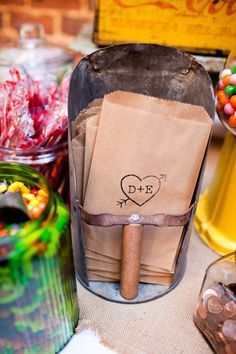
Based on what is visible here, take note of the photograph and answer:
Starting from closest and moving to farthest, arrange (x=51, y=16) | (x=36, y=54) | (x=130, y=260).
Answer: (x=130, y=260) < (x=36, y=54) < (x=51, y=16)

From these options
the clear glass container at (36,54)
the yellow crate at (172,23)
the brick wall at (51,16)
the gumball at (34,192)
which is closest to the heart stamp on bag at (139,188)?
the gumball at (34,192)

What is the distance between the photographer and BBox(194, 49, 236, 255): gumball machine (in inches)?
22.4

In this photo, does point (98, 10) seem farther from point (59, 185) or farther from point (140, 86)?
point (59, 185)

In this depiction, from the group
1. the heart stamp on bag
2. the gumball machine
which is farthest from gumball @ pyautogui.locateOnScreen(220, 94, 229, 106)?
the heart stamp on bag

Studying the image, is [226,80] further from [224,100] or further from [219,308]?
[219,308]

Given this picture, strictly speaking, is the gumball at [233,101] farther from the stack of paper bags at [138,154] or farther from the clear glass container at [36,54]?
the clear glass container at [36,54]

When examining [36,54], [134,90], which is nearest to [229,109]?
[134,90]

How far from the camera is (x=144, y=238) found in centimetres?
56

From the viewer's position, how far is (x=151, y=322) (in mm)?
535

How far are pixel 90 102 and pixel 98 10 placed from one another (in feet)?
0.94

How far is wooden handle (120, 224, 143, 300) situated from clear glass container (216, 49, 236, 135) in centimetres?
20

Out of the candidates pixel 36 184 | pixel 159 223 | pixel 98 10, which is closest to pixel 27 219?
pixel 36 184

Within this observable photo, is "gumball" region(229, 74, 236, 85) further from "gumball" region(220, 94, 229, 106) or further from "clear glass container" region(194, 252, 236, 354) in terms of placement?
"clear glass container" region(194, 252, 236, 354)

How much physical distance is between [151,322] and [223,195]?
0.24 m
